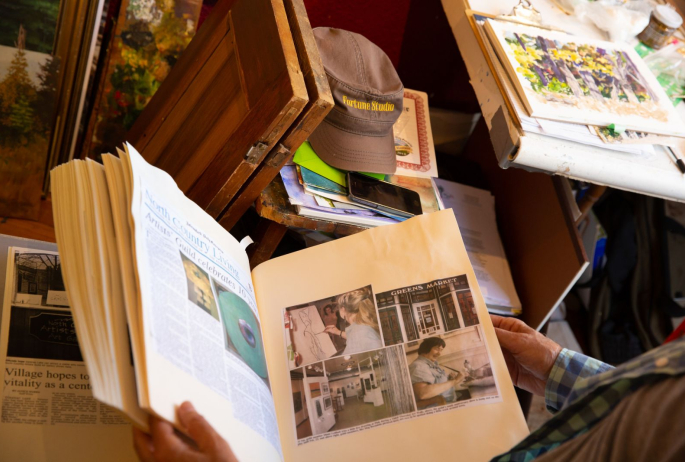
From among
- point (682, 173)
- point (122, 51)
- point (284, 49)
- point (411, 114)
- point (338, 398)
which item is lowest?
point (338, 398)

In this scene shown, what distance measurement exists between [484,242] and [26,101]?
1.18 m

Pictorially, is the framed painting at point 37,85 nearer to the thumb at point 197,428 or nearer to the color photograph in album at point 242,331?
the color photograph in album at point 242,331

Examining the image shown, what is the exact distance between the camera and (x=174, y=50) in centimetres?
140

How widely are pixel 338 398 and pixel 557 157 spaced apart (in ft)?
1.86

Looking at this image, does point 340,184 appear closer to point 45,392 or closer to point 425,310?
point 425,310

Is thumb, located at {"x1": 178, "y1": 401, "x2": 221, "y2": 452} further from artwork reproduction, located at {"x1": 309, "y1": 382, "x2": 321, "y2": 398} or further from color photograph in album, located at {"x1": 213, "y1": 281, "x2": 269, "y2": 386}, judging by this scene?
artwork reproduction, located at {"x1": 309, "y1": 382, "x2": 321, "y2": 398}

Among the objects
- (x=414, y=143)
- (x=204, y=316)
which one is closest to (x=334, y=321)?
(x=204, y=316)

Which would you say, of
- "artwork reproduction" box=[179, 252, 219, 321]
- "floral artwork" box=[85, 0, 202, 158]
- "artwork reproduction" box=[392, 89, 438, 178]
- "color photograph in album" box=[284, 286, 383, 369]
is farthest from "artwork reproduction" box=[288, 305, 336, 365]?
"floral artwork" box=[85, 0, 202, 158]

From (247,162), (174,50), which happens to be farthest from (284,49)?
(174,50)

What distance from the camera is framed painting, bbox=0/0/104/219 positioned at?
1215mm

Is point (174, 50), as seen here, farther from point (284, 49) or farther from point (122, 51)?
point (284, 49)

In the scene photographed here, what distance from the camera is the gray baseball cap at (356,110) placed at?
37.3 inches

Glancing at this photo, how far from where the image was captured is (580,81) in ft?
3.45

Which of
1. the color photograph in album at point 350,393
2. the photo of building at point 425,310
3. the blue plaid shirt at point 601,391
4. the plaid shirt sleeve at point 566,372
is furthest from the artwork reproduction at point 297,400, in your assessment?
the plaid shirt sleeve at point 566,372
